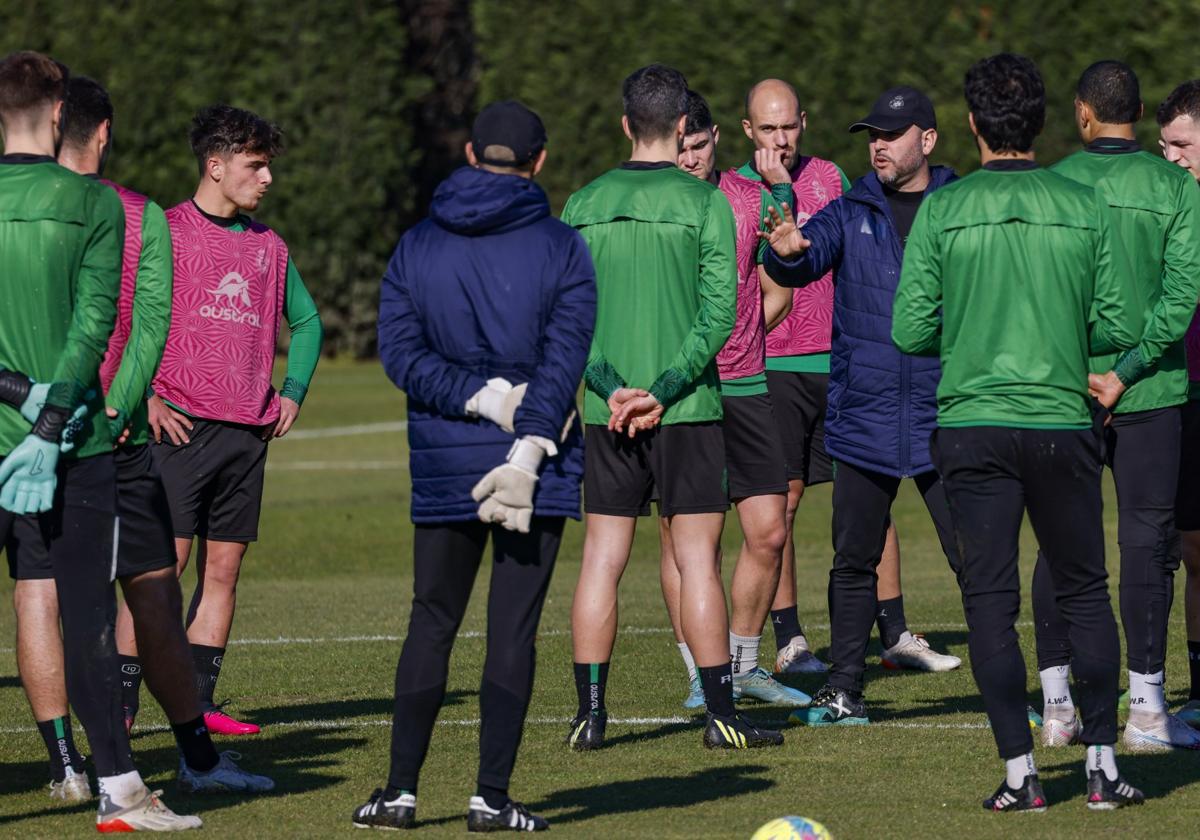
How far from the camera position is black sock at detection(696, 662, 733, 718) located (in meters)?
7.75


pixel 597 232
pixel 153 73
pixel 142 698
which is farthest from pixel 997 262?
pixel 153 73

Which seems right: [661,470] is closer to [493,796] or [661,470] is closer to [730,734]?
[730,734]

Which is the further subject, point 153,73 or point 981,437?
point 153,73

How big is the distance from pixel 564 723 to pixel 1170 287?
290cm

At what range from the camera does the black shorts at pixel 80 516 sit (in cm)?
631

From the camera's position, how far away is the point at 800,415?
10.3 metres

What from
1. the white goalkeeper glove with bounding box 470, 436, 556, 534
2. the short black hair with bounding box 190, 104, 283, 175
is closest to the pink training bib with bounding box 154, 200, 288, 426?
the short black hair with bounding box 190, 104, 283, 175

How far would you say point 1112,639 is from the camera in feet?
22.0

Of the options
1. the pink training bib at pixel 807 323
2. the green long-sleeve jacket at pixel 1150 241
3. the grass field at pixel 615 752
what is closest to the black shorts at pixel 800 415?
the pink training bib at pixel 807 323

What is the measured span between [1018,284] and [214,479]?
3463 mm

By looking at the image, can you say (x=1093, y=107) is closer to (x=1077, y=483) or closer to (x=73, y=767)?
(x=1077, y=483)

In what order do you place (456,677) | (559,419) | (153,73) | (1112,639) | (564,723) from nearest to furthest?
(559,419)
(1112,639)
(564,723)
(456,677)
(153,73)

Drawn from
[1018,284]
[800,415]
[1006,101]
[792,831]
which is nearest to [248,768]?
[792,831]

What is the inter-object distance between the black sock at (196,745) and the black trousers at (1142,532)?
3.05 meters
